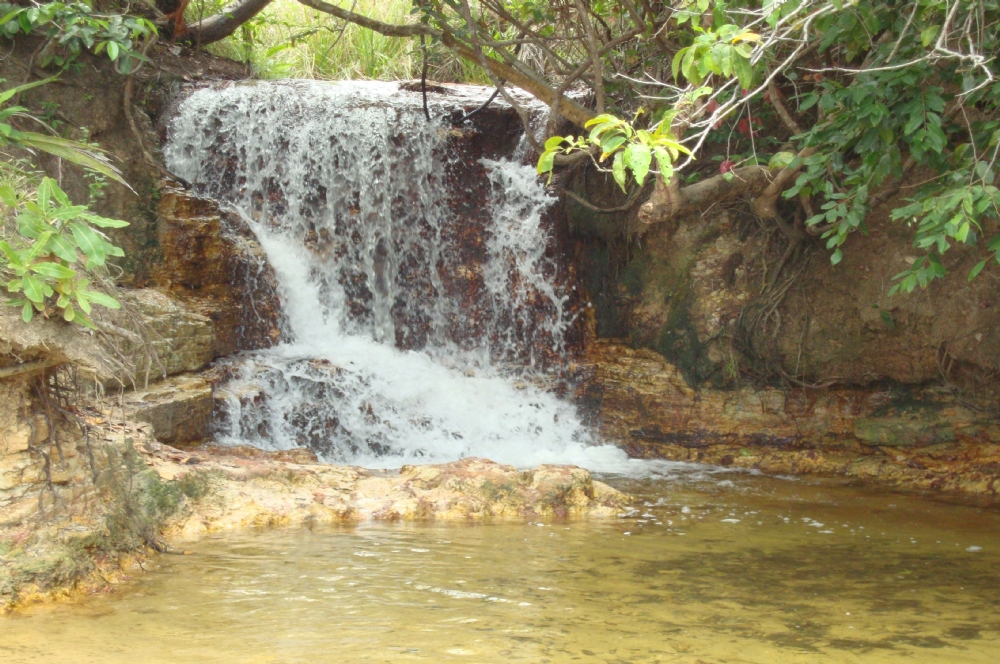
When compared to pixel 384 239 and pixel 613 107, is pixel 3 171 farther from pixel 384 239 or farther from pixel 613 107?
pixel 384 239

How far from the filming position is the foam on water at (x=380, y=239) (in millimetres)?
9273

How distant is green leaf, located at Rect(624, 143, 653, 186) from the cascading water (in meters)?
6.08

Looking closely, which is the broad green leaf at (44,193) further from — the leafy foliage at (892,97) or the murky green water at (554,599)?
the leafy foliage at (892,97)

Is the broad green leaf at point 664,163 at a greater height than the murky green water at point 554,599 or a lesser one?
greater

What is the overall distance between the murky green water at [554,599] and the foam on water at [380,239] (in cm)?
388

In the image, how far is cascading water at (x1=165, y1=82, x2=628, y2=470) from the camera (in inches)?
368

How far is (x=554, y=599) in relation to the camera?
155 inches

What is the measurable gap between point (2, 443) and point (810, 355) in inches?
262

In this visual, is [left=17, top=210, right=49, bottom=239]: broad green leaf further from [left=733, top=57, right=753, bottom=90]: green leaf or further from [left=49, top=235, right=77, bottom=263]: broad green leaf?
[left=733, top=57, right=753, bottom=90]: green leaf

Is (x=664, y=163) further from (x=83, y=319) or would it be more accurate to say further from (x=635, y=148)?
(x=83, y=319)

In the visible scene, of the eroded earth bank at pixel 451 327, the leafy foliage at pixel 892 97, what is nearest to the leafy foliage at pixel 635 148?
the leafy foliage at pixel 892 97

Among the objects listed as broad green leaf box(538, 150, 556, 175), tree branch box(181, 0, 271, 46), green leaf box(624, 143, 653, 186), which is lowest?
green leaf box(624, 143, 653, 186)

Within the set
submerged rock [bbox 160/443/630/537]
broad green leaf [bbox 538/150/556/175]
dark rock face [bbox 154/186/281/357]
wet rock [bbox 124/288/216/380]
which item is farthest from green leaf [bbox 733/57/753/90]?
dark rock face [bbox 154/186/281/357]

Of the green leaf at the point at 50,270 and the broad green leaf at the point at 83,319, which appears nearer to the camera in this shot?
the green leaf at the point at 50,270
